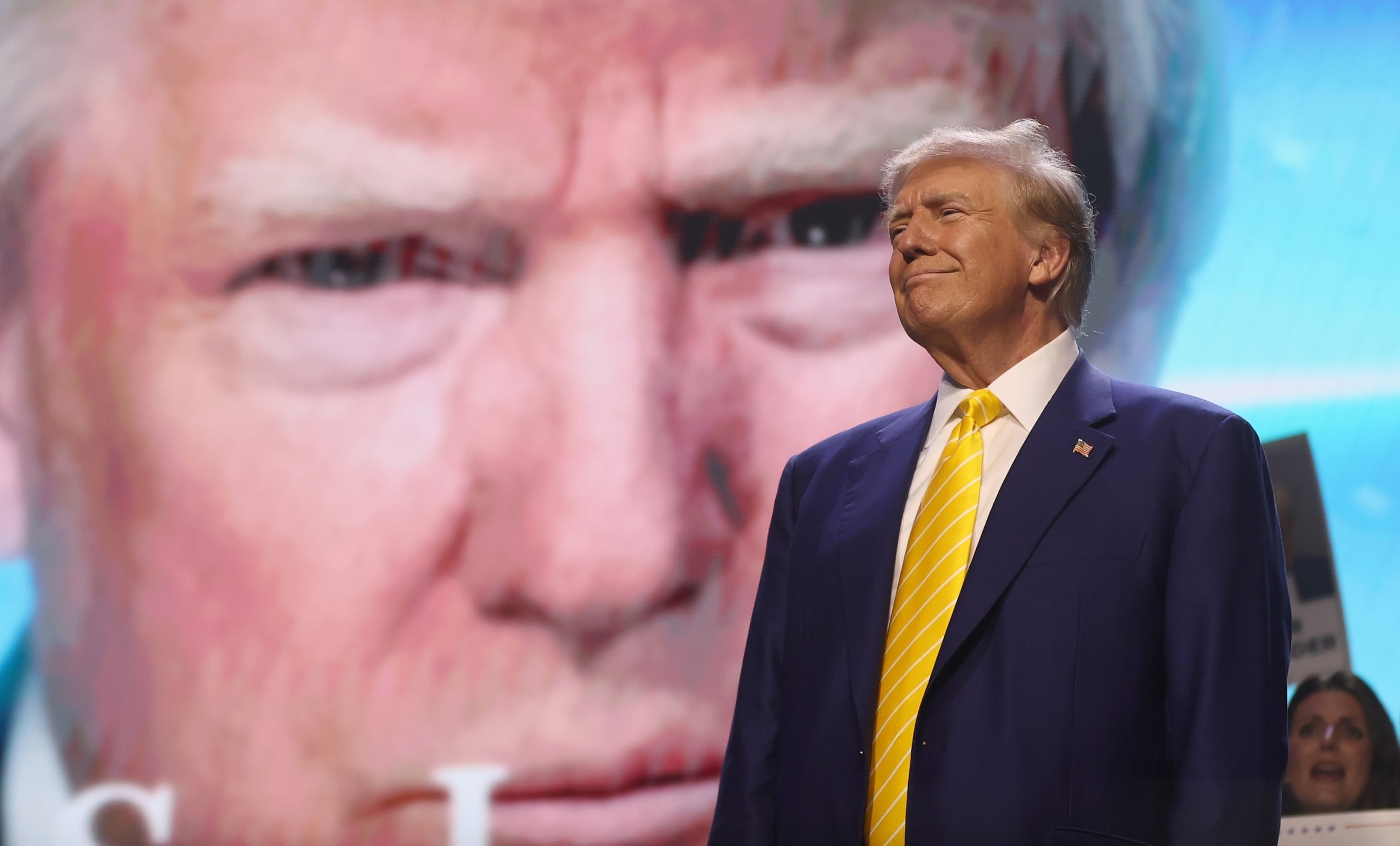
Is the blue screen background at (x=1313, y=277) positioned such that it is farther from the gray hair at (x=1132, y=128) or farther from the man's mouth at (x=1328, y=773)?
the man's mouth at (x=1328, y=773)

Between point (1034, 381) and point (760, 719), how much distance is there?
Answer: 0.47 meters

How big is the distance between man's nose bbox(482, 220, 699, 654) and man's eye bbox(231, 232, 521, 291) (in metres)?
0.07

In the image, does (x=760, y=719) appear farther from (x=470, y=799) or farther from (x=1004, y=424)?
(x=470, y=799)

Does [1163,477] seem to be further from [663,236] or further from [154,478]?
[154,478]

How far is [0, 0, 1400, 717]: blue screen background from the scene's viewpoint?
2166 millimetres

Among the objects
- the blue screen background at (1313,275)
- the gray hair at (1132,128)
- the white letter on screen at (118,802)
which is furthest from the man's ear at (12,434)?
the blue screen background at (1313,275)

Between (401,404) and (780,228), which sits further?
(780,228)

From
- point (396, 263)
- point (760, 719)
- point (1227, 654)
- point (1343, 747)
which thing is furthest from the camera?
point (1343, 747)

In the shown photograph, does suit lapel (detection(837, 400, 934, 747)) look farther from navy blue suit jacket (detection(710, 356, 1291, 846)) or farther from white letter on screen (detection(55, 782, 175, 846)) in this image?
white letter on screen (detection(55, 782, 175, 846))

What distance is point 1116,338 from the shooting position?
2.17 meters

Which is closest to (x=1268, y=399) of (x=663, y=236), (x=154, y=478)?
(x=663, y=236)

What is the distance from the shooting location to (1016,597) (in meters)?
1.12

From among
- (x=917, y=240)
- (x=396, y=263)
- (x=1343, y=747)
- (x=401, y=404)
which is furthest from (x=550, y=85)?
(x=1343, y=747)

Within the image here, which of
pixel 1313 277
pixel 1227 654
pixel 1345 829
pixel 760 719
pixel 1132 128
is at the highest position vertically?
pixel 1132 128
